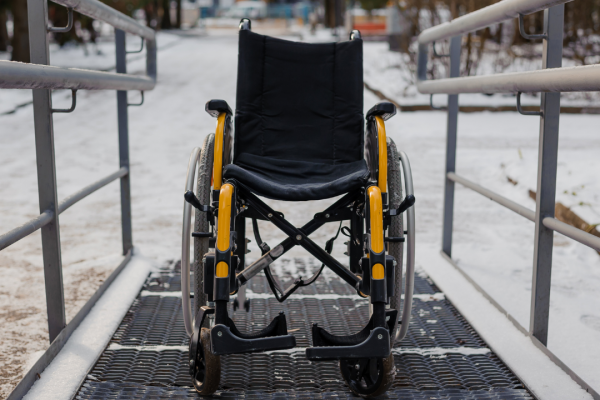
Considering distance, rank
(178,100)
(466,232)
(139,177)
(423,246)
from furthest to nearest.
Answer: (178,100)
(139,177)
(466,232)
(423,246)

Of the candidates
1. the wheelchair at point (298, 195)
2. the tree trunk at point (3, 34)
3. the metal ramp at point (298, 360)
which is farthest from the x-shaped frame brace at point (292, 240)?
the tree trunk at point (3, 34)

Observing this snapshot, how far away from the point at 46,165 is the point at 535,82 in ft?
5.06

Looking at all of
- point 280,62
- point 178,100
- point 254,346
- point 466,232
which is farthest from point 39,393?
point 178,100

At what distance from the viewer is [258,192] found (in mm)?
2035

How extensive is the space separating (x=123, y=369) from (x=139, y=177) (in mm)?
3369

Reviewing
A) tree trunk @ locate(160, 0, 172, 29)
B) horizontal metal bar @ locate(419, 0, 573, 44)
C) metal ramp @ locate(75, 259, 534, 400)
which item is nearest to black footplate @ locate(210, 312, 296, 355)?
metal ramp @ locate(75, 259, 534, 400)

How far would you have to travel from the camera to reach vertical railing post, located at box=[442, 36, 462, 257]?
329cm

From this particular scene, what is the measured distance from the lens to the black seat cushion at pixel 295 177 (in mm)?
2033

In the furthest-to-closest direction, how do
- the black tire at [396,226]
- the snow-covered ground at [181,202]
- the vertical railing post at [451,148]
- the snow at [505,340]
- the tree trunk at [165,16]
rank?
1. the tree trunk at [165,16]
2. the vertical railing post at [451,148]
3. the snow-covered ground at [181,202]
4. the black tire at [396,226]
5. the snow at [505,340]

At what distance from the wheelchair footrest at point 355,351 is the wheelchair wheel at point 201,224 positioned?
0.46 metres

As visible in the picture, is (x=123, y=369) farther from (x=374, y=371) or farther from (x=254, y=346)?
(x=374, y=371)

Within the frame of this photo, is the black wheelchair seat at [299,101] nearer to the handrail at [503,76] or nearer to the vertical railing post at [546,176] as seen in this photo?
the handrail at [503,76]

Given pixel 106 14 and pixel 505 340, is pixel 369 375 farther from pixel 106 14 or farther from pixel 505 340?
pixel 106 14

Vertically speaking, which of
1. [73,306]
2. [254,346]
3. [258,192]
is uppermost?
[258,192]
